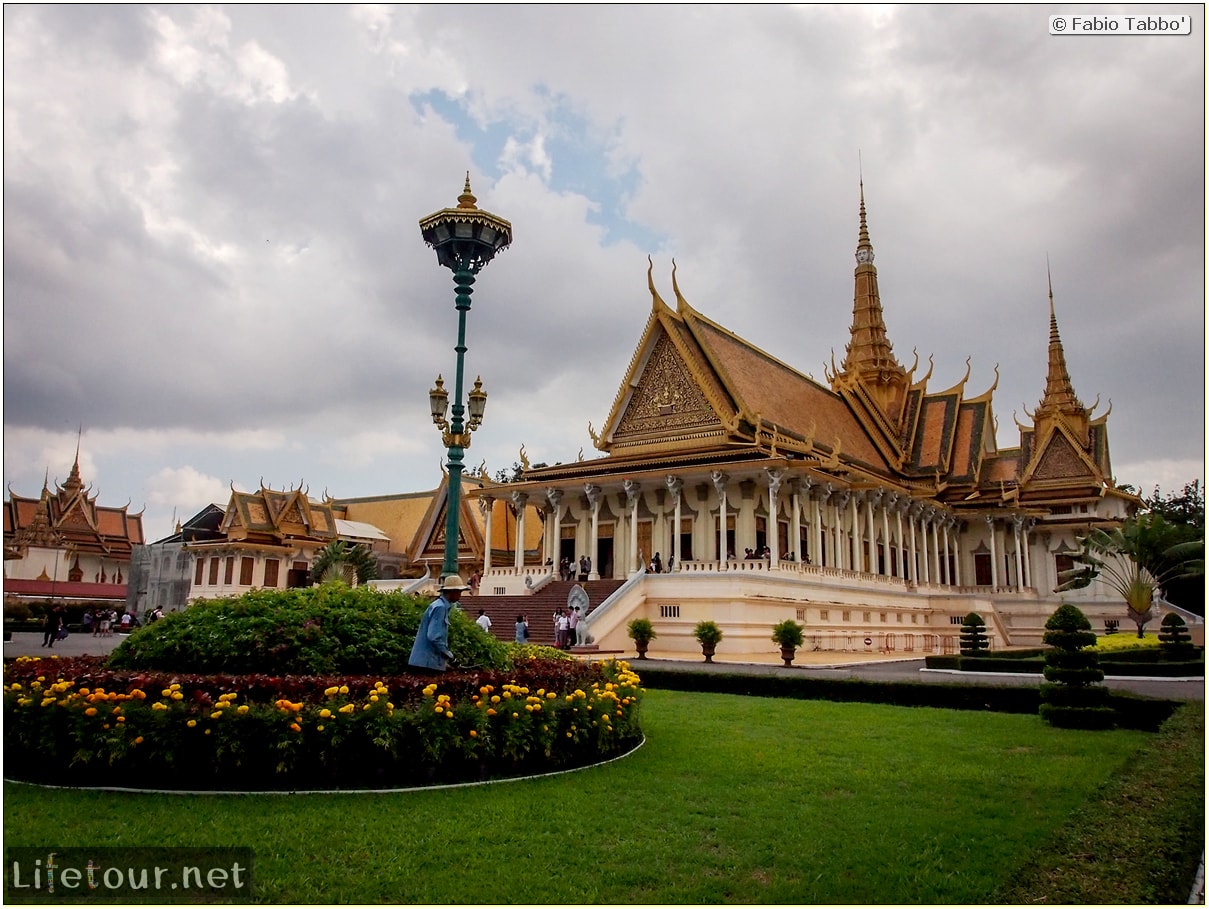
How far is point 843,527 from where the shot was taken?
3394 cm

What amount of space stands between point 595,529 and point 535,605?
19.1ft

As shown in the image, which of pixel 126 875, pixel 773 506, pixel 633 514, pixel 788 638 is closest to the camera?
pixel 126 875

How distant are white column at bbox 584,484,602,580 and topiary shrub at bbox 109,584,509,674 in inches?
872

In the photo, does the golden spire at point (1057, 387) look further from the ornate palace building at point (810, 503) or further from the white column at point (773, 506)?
the white column at point (773, 506)

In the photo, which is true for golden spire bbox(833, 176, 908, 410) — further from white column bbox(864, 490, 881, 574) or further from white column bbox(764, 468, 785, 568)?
white column bbox(764, 468, 785, 568)

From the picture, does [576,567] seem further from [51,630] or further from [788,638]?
[51,630]

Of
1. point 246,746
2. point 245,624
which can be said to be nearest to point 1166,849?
point 246,746

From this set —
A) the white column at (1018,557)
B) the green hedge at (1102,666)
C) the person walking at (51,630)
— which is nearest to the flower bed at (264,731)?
the green hedge at (1102,666)

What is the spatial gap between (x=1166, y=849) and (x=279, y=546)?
49098 mm

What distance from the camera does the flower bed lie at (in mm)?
6688

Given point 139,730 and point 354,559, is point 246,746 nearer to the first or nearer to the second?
point 139,730

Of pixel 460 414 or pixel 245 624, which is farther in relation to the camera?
pixel 460 414

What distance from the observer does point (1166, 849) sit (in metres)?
4.84

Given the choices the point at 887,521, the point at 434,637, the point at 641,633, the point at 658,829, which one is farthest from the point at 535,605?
the point at 658,829
